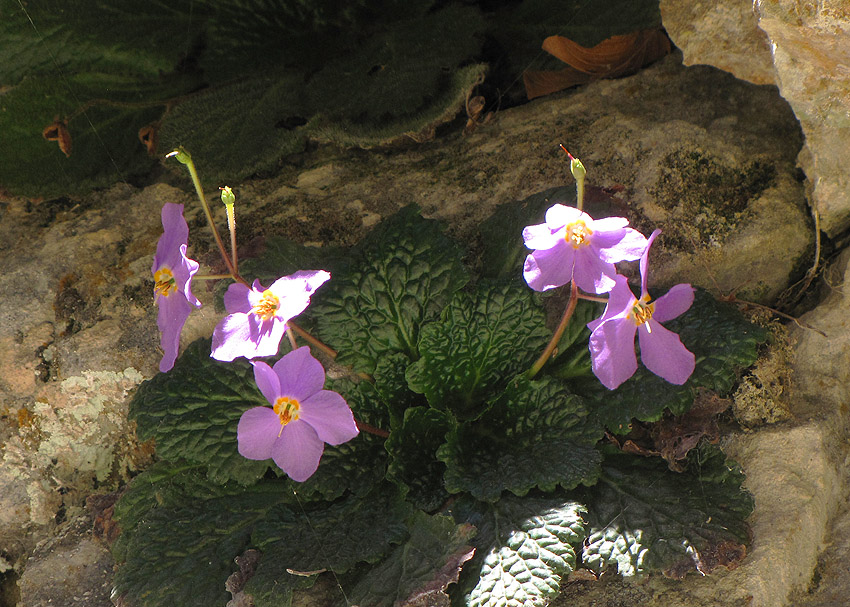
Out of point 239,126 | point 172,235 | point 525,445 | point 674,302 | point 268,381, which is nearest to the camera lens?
point 268,381

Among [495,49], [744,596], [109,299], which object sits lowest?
[744,596]

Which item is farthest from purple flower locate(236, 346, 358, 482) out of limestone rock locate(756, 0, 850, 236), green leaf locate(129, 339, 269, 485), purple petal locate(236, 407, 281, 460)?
limestone rock locate(756, 0, 850, 236)

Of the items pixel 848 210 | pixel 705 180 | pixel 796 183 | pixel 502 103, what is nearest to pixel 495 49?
pixel 502 103

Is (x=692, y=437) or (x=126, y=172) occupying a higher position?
(x=126, y=172)

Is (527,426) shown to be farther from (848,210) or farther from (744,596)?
(848,210)

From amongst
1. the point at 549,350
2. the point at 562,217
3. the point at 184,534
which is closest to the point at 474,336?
the point at 549,350

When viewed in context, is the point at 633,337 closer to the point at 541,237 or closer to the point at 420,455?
the point at 541,237

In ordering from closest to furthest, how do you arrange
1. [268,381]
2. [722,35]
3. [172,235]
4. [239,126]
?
[268,381] → [172,235] → [722,35] → [239,126]

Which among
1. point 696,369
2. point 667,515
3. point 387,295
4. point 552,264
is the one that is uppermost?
point 552,264

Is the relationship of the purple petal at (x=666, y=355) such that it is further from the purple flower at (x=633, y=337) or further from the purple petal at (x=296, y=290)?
the purple petal at (x=296, y=290)
